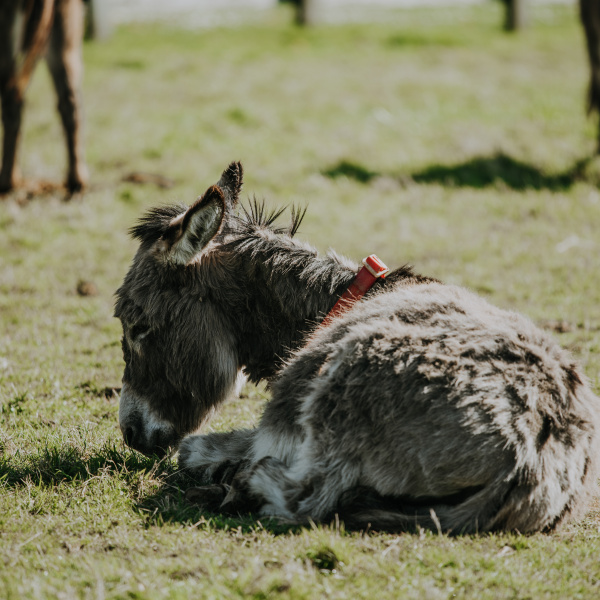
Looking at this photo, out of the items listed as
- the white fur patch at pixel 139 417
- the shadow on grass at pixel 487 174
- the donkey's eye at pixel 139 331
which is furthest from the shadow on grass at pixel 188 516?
the shadow on grass at pixel 487 174

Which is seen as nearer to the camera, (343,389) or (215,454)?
(343,389)

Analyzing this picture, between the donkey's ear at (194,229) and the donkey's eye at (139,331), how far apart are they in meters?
0.44

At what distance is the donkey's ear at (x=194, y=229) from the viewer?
387cm

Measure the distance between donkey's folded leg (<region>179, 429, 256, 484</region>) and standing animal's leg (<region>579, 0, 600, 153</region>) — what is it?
34.5 feet

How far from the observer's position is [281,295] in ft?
14.2

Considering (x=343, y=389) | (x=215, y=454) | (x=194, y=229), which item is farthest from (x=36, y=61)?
(x=343, y=389)

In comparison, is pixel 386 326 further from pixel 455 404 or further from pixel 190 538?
pixel 190 538

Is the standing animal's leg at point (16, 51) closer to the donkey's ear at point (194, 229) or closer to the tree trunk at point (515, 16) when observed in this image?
the donkey's ear at point (194, 229)

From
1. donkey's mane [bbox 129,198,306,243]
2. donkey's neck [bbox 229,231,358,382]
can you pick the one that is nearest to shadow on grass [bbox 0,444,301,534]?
donkey's neck [bbox 229,231,358,382]

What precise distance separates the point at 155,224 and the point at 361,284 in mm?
1350

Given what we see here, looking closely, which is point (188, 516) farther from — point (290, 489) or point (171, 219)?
point (171, 219)

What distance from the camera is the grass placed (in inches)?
125

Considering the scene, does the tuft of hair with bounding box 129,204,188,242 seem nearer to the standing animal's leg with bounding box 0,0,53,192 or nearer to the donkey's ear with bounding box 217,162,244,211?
the donkey's ear with bounding box 217,162,244,211

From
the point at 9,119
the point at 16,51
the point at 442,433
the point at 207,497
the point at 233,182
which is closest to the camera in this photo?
the point at 442,433
